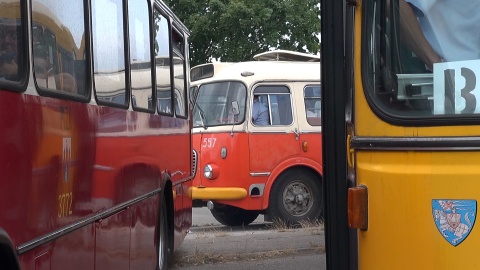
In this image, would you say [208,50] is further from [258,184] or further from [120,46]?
[120,46]

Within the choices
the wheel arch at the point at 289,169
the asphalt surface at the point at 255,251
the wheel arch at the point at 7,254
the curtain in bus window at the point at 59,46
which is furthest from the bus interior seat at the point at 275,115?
the wheel arch at the point at 7,254

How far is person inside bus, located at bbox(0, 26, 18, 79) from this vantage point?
4.00 m

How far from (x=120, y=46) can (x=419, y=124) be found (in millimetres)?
3173

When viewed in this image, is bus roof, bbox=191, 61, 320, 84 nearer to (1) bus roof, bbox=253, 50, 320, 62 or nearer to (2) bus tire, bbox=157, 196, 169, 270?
(1) bus roof, bbox=253, 50, 320, 62

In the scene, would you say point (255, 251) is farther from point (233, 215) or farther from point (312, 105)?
point (233, 215)

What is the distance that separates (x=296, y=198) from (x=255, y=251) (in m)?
3.53

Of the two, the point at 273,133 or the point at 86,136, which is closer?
the point at 86,136

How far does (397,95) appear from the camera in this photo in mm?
4133

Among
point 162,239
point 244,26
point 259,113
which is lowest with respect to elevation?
point 162,239

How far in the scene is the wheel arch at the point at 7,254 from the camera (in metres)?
3.82

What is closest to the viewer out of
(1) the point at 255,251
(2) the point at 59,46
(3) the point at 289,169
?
(2) the point at 59,46

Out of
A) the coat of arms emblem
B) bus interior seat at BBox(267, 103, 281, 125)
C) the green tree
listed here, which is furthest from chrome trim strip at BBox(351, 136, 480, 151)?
the green tree

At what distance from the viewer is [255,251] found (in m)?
10.4

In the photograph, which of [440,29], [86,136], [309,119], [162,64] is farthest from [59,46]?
[309,119]
